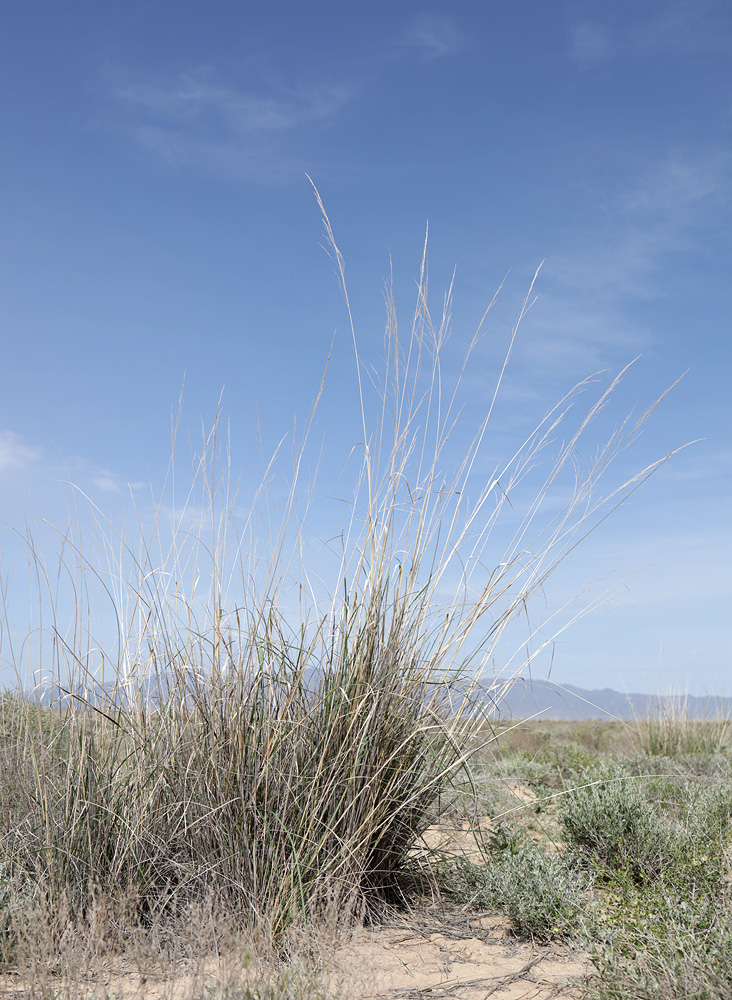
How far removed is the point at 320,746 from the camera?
111 inches

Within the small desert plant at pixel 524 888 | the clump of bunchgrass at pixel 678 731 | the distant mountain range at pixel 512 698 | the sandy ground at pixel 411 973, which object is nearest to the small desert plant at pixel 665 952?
the sandy ground at pixel 411 973

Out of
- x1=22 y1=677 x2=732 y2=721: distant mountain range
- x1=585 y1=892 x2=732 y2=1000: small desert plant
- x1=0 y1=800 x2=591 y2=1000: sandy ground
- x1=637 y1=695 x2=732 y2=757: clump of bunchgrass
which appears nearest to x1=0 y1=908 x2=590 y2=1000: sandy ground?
x1=0 y1=800 x2=591 y2=1000: sandy ground

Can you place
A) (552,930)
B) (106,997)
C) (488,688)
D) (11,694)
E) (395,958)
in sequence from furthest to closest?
(11,694), (488,688), (552,930), (395,958), (106,997)

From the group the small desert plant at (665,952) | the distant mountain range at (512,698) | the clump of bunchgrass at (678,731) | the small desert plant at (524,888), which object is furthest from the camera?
the clump of bunchgrass at (678,731)

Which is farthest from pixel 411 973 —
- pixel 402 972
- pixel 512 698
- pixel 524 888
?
pixel 512 698

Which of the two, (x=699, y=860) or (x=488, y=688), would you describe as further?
(x=488, y=688)

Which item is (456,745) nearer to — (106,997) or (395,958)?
(395,958)

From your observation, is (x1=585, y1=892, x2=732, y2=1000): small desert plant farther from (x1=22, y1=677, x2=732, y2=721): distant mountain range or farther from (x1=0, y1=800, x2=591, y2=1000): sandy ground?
(x1=22, y1=677, x2=732, y2=721): distant mountain range

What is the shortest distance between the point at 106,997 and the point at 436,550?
→ 77.7 inches

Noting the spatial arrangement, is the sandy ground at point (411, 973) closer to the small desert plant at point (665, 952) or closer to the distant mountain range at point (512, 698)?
the small desert plant at point (665, 952)

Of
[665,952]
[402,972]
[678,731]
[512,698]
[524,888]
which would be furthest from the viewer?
[678,731]

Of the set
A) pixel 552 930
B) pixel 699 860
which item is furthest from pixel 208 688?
pixel 699 860

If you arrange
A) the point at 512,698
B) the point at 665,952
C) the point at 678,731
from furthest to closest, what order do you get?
the point at 678,731 < the point at 512,698 < the point at 665,952

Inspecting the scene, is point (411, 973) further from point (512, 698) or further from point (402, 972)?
point (512, 698)
